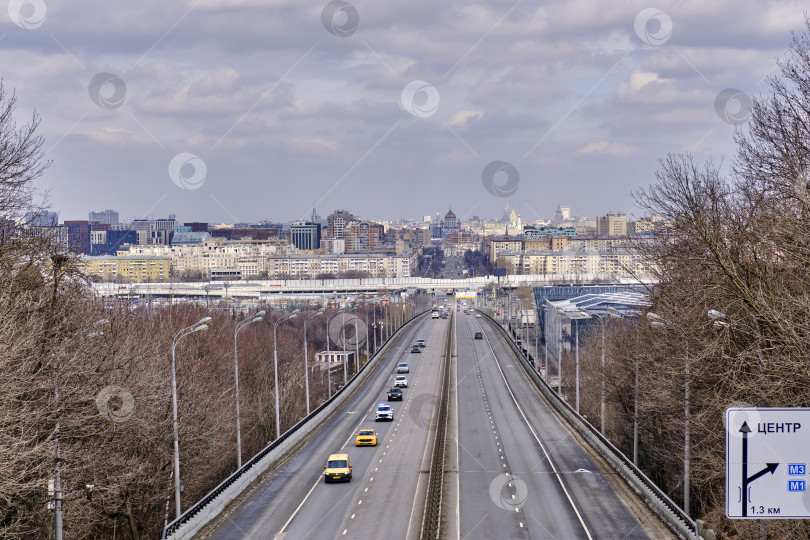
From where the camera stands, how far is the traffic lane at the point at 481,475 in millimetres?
26312

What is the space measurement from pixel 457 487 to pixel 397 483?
2177 mm

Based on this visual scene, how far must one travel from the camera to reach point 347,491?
3166 centimetres

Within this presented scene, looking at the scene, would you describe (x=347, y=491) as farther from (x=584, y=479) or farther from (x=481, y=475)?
(x=584, y=479)

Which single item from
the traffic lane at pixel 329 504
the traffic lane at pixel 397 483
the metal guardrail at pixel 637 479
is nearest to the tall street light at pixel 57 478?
the traffic lane at pixel 329 504

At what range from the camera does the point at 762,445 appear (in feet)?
31.8

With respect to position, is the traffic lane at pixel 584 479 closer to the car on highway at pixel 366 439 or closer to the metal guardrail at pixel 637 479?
the metal guardrail at pixel 637 479

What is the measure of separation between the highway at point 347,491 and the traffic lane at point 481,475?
1.54m

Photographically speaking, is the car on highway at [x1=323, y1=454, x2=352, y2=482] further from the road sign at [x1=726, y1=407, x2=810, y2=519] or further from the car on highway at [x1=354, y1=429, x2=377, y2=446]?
the road sign at [x1=726, y1=407, x2=810, y2=519]

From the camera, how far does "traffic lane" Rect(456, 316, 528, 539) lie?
1036 inches

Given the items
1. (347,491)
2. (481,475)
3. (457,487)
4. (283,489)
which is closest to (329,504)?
(347,491)

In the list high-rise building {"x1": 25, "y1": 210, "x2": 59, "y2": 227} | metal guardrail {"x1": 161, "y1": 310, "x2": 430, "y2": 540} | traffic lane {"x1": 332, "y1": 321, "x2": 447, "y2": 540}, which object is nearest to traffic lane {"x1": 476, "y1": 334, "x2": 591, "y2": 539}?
traffic lane {"x1": 332, "y1": 321, "x2": 447, "y2": 540}

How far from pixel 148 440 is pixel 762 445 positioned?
2426 centimetres

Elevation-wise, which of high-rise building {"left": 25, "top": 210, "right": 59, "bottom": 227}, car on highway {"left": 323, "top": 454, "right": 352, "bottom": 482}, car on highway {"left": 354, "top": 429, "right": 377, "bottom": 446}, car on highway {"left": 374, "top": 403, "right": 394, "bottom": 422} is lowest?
car on highway {"left": 374, "top": 403, "right": 394, "bottom": 422}

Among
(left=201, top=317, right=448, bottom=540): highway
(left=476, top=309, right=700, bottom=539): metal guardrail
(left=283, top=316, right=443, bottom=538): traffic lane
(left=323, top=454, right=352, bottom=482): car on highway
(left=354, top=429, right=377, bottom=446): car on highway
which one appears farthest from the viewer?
(left=354, top=429, right=377, bottom=446): car on highway
